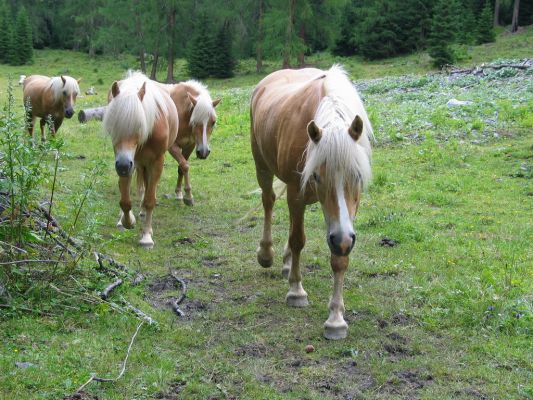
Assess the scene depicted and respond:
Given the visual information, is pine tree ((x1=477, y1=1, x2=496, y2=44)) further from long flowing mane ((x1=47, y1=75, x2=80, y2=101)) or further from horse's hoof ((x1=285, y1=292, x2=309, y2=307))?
horse's hoof ((x1=285, y1=292, x2=309, y2=307))

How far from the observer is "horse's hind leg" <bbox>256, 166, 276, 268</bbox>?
19.7 feet

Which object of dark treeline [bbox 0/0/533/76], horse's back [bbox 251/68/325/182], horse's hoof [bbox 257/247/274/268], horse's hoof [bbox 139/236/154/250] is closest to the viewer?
horse's back [bbox 251/68/325/182]

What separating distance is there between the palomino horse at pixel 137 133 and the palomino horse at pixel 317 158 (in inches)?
50.6

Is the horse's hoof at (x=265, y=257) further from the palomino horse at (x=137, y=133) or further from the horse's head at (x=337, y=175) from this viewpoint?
the horse's head at (x=337, y=175)

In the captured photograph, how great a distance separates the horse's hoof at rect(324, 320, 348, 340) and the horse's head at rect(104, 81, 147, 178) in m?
3.06

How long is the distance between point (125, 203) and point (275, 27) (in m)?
30.1

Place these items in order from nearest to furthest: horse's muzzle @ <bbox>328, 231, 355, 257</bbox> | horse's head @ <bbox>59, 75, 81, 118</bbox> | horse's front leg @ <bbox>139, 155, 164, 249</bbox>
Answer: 1. horse's muzzle @ <bbox>328, 231, 355, 257</bbox>
2. horse's front leg @ <bbox>139, 155, 164, 249</bbox>
3. horse's head @ <bbox>59, 75, 81, 118</bbox>

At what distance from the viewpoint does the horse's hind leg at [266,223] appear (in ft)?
19.7

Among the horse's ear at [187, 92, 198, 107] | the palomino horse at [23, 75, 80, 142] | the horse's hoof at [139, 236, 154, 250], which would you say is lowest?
the horse's hoof at [139, 236, 154, 250]

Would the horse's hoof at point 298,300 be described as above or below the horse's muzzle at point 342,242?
below

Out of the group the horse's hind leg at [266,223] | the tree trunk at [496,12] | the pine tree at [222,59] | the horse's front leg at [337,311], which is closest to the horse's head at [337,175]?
the horse's front leg at [337,311]

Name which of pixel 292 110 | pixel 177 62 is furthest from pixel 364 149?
pixel 177 62

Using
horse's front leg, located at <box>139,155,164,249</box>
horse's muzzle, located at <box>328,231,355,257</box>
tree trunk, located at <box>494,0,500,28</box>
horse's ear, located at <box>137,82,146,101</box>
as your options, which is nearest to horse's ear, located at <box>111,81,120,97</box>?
horse's ear, located at <box>137,82,146,101</box>

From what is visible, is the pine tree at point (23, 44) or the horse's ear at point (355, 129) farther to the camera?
the pine tree at point (23, 44)
